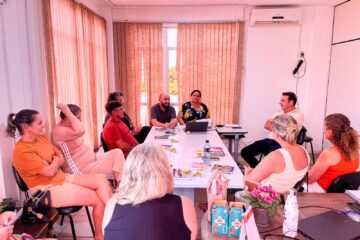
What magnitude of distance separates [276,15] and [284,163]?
3.85 metres

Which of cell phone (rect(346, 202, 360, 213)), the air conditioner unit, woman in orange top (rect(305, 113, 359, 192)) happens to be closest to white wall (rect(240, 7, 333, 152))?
the air conditioner unit

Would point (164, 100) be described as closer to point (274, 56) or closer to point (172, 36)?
point (172, 36)

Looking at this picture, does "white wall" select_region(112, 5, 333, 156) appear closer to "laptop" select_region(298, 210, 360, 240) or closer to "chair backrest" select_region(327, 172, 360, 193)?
"chair backrest" select_region(327, 172, 360, 193)

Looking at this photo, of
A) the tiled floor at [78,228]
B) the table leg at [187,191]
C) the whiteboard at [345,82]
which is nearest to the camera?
the table leg at [187,191]

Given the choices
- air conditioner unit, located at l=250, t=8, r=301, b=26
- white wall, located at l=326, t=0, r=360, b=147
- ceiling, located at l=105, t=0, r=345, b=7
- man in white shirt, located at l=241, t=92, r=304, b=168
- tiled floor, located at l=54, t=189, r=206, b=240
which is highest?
ceiling, located at l=105, t=0, r=345, b=7

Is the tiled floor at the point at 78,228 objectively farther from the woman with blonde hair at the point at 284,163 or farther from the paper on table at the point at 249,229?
the paper on table at the point at 249,229

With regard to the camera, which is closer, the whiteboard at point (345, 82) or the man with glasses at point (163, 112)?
the whiteboard at point (345, 82)

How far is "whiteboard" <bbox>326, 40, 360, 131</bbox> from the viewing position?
4.18m

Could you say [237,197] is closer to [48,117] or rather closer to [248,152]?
[48,117]

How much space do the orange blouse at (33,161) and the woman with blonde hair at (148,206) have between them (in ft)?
3.57

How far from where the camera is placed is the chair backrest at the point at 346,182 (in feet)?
6.54

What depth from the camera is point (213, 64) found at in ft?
17.3

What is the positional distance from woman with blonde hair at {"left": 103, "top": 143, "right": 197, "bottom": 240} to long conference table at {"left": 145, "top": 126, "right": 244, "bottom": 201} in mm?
735

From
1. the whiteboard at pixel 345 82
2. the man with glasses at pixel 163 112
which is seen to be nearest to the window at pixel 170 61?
the man with glasses at pixel 163 112
